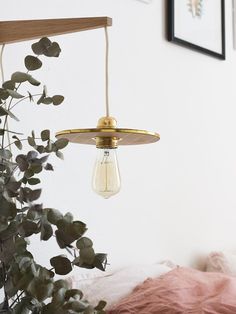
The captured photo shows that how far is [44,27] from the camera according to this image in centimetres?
93

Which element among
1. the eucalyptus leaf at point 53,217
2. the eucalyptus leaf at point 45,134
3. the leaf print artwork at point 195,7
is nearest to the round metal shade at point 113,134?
the eucalyptus leaf at point 45,134

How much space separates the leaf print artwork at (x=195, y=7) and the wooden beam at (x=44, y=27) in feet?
3.84

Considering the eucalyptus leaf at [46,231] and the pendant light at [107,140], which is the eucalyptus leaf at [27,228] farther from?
the pendant light at [107,140]

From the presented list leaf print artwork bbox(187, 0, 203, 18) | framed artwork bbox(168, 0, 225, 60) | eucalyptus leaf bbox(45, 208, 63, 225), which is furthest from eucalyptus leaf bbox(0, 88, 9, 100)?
leaf print artwork bbox(187, 0, 203, 18)

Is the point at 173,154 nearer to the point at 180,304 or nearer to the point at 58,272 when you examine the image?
the point at 180,304

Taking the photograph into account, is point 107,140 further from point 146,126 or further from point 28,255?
point 146,126

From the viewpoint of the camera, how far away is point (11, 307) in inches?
28.7

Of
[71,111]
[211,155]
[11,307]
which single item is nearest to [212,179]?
[211,155]

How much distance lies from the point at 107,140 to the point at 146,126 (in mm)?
795

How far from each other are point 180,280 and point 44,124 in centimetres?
61

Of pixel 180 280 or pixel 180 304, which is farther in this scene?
pixel 180 280

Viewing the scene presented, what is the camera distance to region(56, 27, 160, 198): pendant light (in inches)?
35.4

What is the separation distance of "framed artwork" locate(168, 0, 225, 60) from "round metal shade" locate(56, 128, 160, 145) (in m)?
0.97

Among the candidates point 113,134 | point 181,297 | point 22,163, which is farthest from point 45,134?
point 181,297
